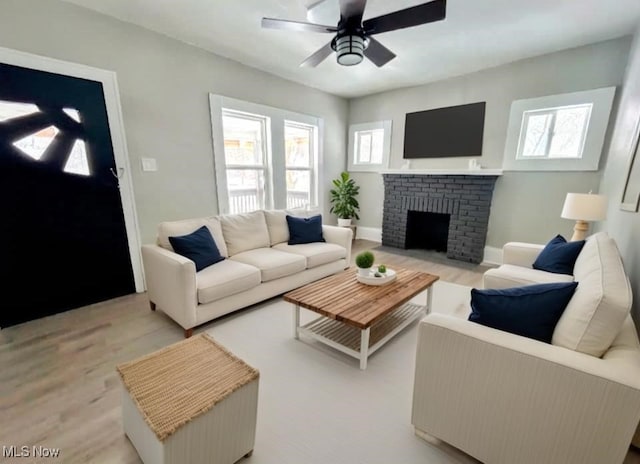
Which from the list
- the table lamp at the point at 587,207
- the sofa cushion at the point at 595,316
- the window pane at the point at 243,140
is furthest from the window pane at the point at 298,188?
the sofa cushion at the point at 595,316

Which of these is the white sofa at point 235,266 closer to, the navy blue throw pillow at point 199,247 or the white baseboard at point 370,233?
the navy blue throw pillow at point 199,247

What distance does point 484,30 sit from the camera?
9.04ft

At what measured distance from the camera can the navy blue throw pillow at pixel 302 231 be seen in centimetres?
332

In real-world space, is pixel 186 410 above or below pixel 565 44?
below

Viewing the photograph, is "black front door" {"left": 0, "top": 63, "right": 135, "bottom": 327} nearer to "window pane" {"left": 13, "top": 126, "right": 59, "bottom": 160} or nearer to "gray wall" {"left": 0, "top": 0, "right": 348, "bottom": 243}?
"window pane" {"left": 13, "top": 126, "right": 59, "bottom": 160}

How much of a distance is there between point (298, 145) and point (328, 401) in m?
4.13

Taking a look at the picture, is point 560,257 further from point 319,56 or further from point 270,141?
point 270,141

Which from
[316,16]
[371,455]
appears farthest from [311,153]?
[371,455]

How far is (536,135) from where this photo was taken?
3545mm

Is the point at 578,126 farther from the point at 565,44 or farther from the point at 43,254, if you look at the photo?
the point at 43,254

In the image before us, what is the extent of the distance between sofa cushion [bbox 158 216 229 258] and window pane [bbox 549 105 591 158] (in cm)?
408

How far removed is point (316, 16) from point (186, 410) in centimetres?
305

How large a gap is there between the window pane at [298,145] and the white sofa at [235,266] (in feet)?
5.40

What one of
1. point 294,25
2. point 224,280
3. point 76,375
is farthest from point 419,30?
point 76,375
